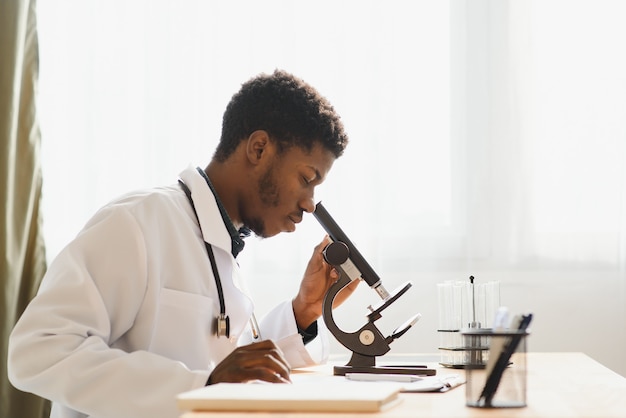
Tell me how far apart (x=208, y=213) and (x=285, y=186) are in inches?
7.4

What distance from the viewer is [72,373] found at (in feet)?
4.26

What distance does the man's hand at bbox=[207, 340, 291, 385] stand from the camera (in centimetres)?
128

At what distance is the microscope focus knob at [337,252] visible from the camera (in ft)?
5.87

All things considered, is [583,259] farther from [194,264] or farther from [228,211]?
[194,264]

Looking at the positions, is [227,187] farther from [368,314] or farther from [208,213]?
[368,314]

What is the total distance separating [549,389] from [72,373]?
29.6 inches

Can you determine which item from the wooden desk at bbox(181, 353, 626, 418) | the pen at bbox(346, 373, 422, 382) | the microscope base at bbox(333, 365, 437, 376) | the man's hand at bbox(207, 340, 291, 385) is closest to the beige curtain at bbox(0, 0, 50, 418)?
the microscope base at bbox(333, 365, 437, 376)

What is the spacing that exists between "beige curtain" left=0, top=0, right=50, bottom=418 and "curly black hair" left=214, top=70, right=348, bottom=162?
3.37 feet

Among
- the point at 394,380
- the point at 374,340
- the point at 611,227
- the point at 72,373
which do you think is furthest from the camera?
the point at 611,227

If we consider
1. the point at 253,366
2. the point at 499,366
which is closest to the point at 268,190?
the point at 253,366

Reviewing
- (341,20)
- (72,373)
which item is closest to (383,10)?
(341,20)

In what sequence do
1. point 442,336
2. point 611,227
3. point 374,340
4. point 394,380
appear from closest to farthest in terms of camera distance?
point 394,380 → point 374,340 → point 442,336 → point 611,227

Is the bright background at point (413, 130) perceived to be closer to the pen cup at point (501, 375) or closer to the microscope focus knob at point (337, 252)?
the microscope focus knob at point (337, 252)

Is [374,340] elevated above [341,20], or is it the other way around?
[341,20]
